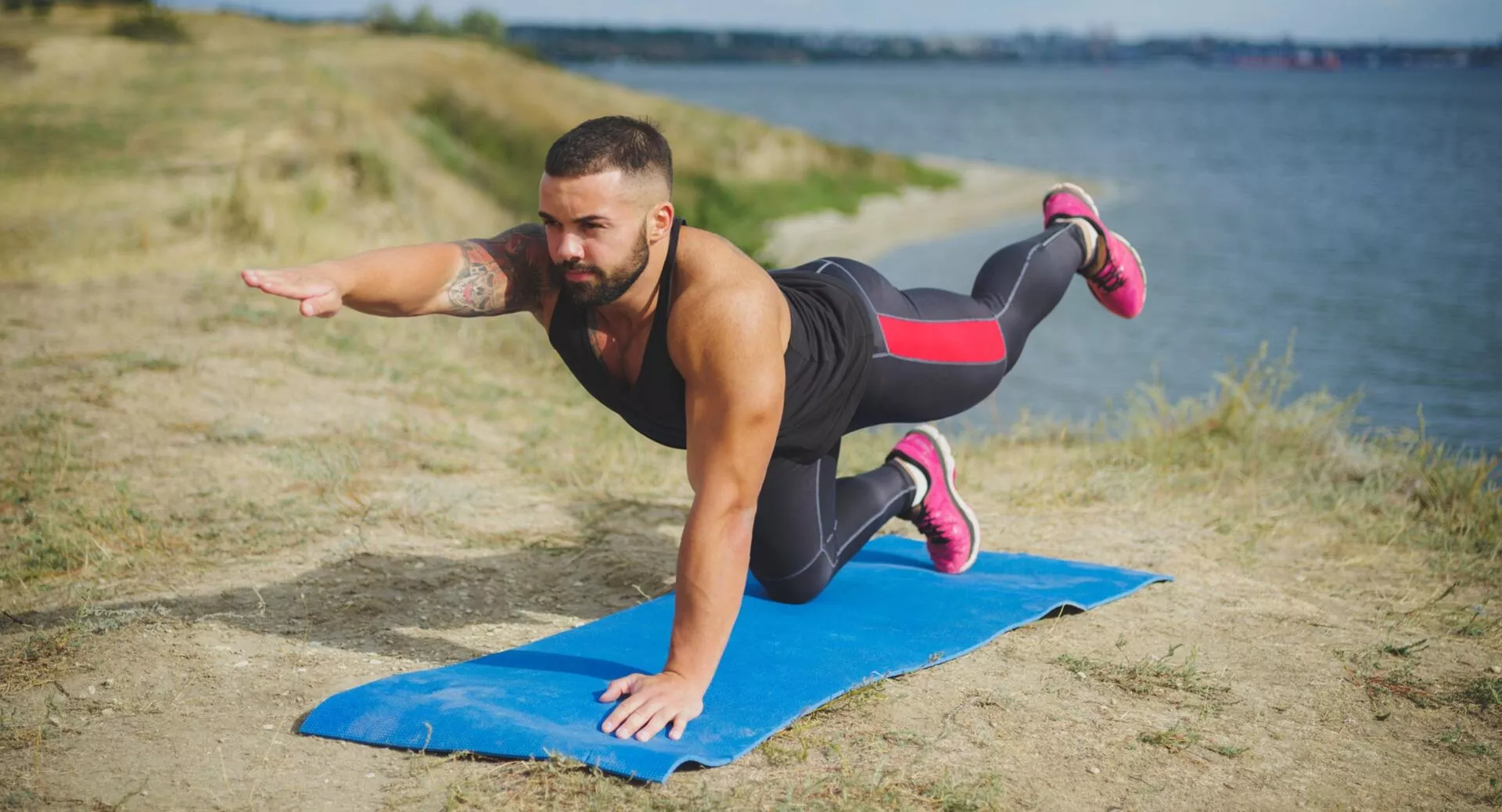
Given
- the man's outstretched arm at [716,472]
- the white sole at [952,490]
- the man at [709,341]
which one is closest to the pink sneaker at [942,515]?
the white sole at [952,490]

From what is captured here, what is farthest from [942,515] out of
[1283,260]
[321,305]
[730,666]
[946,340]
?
[1283,260]

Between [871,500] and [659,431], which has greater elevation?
[659,431]

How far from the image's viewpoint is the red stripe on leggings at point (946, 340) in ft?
13.3

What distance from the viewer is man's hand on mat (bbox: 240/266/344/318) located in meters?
2.99

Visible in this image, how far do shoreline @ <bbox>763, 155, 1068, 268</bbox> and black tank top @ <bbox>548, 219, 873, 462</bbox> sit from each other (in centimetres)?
1734

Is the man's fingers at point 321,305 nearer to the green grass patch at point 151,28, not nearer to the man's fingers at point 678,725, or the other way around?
the man's fingers at point 678,725

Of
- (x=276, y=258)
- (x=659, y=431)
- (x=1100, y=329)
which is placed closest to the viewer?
(x=659, y=431)

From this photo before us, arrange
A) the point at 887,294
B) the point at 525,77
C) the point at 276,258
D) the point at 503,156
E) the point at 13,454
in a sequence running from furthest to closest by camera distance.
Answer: the point at 525,77
the point at 503,156
the point at 276,258
the point at 13,454
the point at 887,294

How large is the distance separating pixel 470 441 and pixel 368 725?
135 inches

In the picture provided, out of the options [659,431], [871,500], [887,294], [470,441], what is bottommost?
[470,441]

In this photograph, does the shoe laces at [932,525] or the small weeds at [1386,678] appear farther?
the shoe laces at [932,525]

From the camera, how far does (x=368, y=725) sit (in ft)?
11.2

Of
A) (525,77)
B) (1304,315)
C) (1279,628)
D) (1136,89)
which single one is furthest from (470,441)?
(1136,89)

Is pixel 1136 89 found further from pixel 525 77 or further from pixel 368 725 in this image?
pixel 368 725
